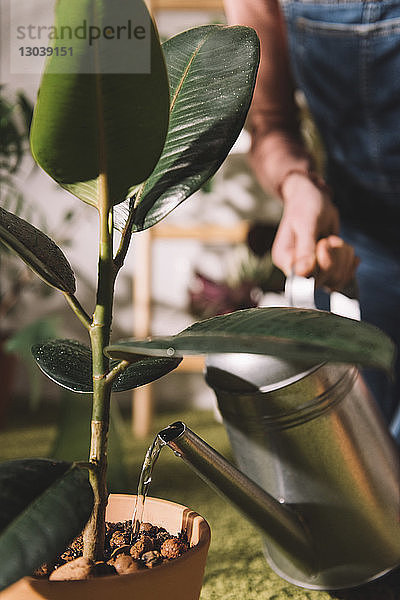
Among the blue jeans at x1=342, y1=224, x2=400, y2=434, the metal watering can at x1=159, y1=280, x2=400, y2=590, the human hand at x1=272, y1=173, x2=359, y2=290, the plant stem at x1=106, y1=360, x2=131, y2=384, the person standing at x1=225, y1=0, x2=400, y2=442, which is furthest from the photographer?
the blue jeans at x1=342, y1=224, x2=400, y2=434

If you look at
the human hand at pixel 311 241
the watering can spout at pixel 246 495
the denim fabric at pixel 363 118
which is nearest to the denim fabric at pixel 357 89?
the denim fabric at pixel 363 118

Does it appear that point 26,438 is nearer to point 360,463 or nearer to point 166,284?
point 166,284

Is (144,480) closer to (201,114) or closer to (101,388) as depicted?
(101,388)

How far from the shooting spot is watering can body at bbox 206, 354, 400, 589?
0.49 metres

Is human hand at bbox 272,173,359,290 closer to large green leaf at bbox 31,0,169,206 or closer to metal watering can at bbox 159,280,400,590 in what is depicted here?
metal watering can at bbox 159,280,400,590

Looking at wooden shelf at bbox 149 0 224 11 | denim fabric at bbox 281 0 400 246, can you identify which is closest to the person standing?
denim fabric at bbox 281 0 400 246

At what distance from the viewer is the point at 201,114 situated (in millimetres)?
385

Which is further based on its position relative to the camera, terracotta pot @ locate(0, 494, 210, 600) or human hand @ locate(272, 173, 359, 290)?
human hand @ locate(272, 173, 359, 290)

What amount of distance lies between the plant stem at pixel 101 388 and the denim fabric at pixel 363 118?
1.91ft

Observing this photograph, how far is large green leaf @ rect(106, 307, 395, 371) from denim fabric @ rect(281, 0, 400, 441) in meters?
0.62

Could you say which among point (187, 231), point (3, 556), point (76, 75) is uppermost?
point (76, 75)

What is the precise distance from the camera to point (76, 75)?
29 centimetres

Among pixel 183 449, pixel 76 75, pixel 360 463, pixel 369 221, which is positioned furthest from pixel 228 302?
pixel 76 75

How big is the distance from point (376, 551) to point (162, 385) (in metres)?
1.20
